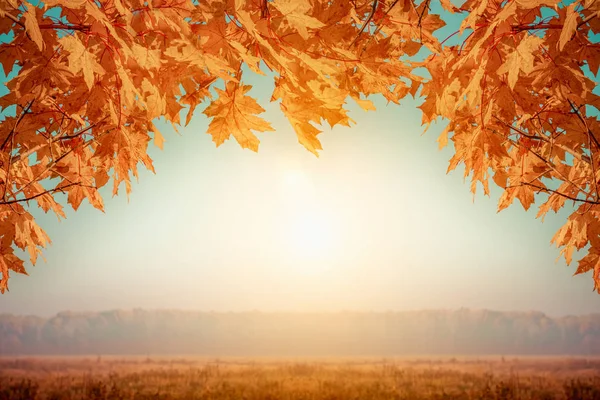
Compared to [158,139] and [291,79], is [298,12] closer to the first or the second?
[291,79]

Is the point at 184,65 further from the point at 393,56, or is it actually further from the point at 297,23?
the point at 393,56

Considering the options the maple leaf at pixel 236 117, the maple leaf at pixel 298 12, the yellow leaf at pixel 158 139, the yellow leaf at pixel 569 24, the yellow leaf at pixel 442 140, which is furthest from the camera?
the yellow leaf at pixel 442 140

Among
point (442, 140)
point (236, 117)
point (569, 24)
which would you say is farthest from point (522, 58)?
point (236, 117)

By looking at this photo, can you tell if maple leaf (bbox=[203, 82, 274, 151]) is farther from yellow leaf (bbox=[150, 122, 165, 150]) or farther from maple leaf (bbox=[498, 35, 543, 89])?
maple leaf (bbox=[498, 35, 543, 89])

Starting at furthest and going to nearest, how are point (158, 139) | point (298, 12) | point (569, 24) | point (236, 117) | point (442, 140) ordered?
1. point (442, 140)
2. point (158, 139)
3. point (236, 117)
4. point (569, 24)
5. point (298, 12)

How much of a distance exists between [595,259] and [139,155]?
201 cm

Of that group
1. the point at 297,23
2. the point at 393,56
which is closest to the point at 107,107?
the point at 297,23

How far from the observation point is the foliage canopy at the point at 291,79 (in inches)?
41.4

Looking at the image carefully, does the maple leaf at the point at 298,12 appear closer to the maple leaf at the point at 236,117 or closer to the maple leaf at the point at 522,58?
the maple leaf at the point at 236,117

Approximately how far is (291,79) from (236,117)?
0.36m

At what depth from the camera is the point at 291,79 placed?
1120 mm

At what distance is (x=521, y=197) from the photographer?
1.81 m

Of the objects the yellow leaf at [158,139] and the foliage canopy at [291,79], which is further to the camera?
the yellow leaf at [158,139]

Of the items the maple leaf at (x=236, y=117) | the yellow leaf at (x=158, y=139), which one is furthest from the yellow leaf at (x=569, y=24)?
the yellow leaf at (x=158, y=139)
